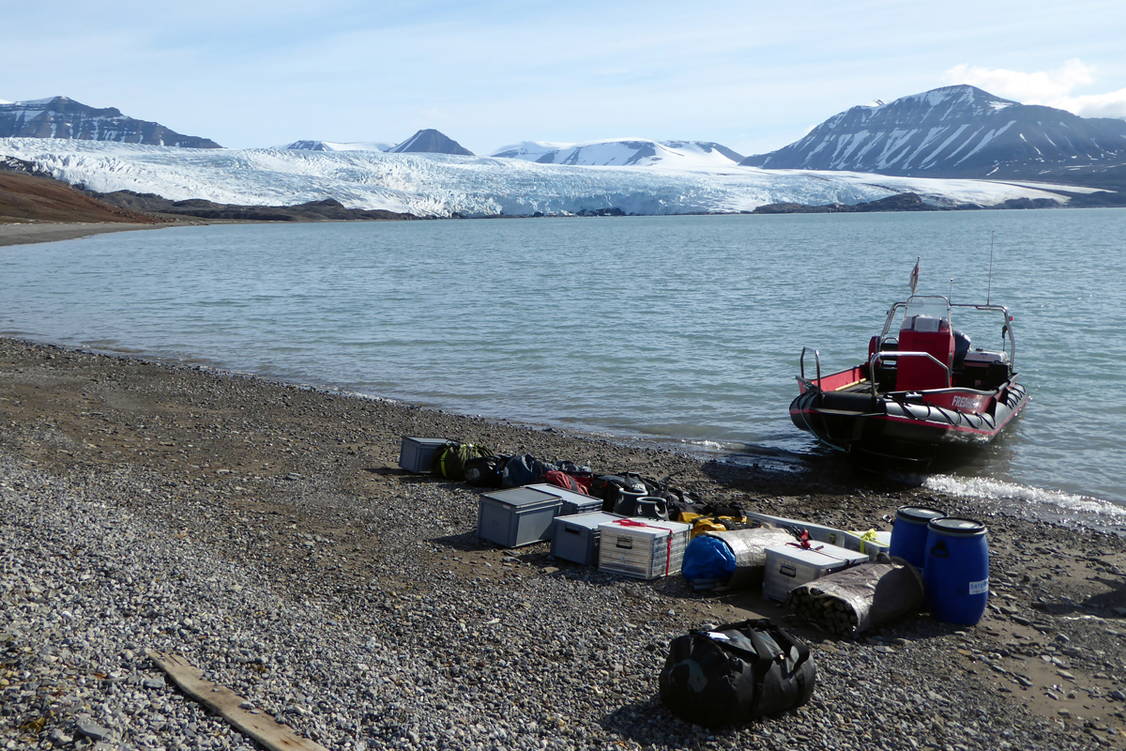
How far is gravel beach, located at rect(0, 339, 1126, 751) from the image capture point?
438cm

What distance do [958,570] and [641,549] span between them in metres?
2.16

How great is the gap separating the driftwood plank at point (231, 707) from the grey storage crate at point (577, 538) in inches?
126

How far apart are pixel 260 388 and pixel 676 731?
1243 cm

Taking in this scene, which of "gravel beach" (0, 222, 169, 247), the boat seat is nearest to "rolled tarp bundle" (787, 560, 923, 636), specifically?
the boat seat

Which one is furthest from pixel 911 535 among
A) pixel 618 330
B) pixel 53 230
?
pixel 53 230

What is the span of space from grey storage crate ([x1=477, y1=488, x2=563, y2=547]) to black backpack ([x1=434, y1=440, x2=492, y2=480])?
6.00ft

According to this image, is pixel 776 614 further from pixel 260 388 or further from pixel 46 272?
pixel 46 272

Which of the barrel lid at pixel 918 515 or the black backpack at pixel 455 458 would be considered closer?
the barrel lid at pixel 918 515

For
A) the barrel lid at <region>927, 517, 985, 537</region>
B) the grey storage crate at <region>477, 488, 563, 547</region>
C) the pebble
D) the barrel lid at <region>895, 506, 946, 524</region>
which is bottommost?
the grey storage crate at <region>477, 488, 563, 547</region>

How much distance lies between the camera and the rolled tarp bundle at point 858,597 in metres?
5.95

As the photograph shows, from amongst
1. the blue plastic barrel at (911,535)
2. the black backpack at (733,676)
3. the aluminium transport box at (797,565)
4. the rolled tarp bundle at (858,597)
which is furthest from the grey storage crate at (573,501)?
the black backpack at (733,676)

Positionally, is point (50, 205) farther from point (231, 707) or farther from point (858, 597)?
point (858, 597)

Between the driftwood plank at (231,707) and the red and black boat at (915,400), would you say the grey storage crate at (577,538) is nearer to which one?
the driftwood plank at (231,707)

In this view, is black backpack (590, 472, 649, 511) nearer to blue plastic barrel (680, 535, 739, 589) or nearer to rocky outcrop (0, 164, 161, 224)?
blue plastic barrel (680, 535, 739, 589)
